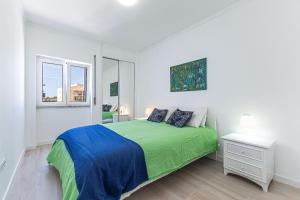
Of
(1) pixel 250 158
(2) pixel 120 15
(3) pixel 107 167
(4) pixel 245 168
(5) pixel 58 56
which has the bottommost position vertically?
(4) pixel 245 168

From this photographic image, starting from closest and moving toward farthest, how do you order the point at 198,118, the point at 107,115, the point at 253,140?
the point at 253,140, the point at 198,118, the point at 107,115

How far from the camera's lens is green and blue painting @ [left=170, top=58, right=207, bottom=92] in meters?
2.94

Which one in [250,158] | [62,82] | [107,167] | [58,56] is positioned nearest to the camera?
[107,167]

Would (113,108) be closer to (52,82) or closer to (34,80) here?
(52,82)

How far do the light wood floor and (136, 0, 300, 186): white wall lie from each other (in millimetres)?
497

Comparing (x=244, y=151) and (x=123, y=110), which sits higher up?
(x=123, y=110)

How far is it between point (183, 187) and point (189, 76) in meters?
2.08

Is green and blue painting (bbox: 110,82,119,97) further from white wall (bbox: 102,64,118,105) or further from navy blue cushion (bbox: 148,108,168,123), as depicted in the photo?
navy blue cushion (bbox: 148,108,168,123)

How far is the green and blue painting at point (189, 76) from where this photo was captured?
2.94 m

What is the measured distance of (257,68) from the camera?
2209 mm

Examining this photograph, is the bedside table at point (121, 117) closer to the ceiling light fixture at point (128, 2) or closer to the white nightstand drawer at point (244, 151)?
the ceiling light fixture at point (128, 2)

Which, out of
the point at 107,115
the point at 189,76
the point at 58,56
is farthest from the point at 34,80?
the point at 189,76

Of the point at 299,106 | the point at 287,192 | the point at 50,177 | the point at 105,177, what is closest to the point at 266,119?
the point at 299,106

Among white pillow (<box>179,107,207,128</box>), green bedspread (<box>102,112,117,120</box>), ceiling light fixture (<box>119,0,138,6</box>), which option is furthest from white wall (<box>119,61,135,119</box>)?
white pillow (<box>179,107,207,128</box>)
